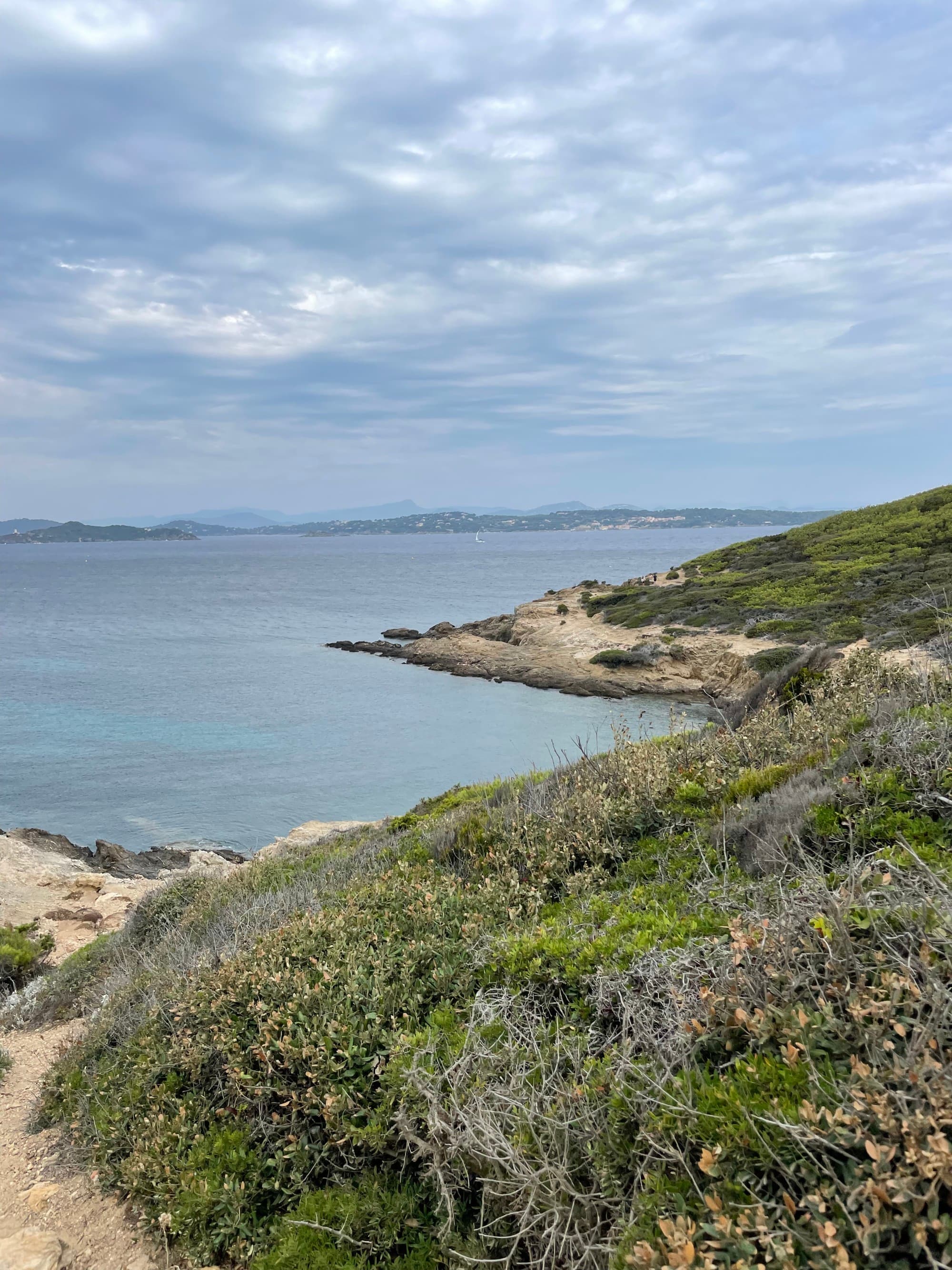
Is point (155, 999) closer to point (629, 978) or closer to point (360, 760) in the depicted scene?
point (629, 978)

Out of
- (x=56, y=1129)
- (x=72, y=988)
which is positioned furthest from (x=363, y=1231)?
(x=72, y=988)

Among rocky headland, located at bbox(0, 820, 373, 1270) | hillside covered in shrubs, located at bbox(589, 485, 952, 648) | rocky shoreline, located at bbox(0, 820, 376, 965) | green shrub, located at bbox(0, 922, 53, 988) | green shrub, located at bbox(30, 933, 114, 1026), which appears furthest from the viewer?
hillside covered in shrubs, located at bbox(589, 485, 952, 648)

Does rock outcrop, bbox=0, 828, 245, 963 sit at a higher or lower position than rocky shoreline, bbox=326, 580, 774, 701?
lower

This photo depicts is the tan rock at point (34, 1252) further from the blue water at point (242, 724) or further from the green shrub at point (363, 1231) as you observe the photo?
the blue water at point (242, 724)

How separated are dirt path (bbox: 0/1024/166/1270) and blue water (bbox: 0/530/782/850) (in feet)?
24.3

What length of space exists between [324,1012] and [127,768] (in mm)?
21930

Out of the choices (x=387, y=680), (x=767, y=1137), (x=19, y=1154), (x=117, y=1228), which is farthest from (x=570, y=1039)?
(x=387, y=680)

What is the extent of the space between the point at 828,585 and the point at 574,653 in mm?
13293

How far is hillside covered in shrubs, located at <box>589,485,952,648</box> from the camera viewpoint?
97.6 feet

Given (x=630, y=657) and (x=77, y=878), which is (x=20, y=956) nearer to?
(x=77, y=878)

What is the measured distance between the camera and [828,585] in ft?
123

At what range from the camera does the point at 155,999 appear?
5.55 m

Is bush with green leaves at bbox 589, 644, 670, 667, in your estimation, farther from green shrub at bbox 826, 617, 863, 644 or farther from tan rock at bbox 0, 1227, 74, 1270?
tan rock at bbox 0, 1227, 74, 1270

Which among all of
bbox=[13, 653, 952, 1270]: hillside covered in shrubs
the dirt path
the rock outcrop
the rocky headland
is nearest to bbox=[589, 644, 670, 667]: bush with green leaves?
the rocky headland
